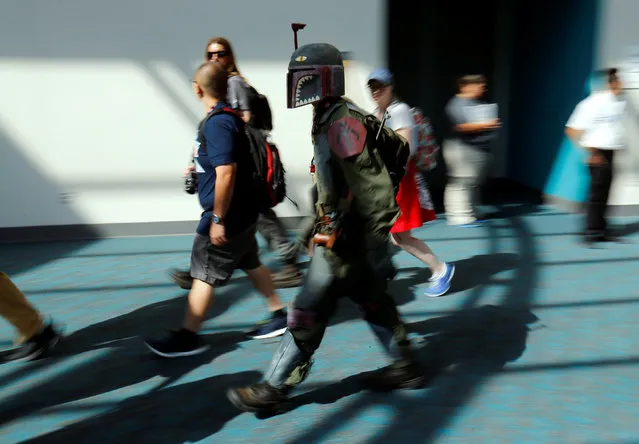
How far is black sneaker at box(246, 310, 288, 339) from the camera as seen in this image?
13.4ft

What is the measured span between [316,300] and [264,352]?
99 cm

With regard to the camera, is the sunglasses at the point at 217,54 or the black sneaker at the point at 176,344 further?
the sunglasses at the point at 217,54

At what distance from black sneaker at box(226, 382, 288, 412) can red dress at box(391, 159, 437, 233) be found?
1708 millimetres

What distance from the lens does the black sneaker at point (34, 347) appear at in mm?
3809

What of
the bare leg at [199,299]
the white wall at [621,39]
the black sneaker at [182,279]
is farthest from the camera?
the white wall at [621,39]

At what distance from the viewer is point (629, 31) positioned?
6.92 metres

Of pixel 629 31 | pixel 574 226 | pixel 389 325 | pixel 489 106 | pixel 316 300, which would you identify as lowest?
pixel 574 226

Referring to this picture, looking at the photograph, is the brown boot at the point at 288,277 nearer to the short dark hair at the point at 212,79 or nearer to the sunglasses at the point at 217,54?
the sunglasses at the point at 217,54

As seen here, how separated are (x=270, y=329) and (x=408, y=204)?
1273 millimetres

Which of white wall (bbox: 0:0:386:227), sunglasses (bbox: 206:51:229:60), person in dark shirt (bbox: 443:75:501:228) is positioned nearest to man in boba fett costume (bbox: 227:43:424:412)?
sunglasses (bbox: 206:51:229:60)

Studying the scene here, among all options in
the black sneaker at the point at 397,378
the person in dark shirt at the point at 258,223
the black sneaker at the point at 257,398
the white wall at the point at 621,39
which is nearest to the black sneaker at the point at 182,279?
the person in dark shirt at the point at 258,223

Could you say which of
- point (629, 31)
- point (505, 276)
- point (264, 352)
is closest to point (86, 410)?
point (264, 352)

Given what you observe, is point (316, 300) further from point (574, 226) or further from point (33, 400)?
point (574, 226)

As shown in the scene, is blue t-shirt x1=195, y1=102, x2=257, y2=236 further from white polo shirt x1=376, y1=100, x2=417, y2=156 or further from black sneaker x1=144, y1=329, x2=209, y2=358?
white polo shirt x1=376, y1=100, x2=417, y2=156
